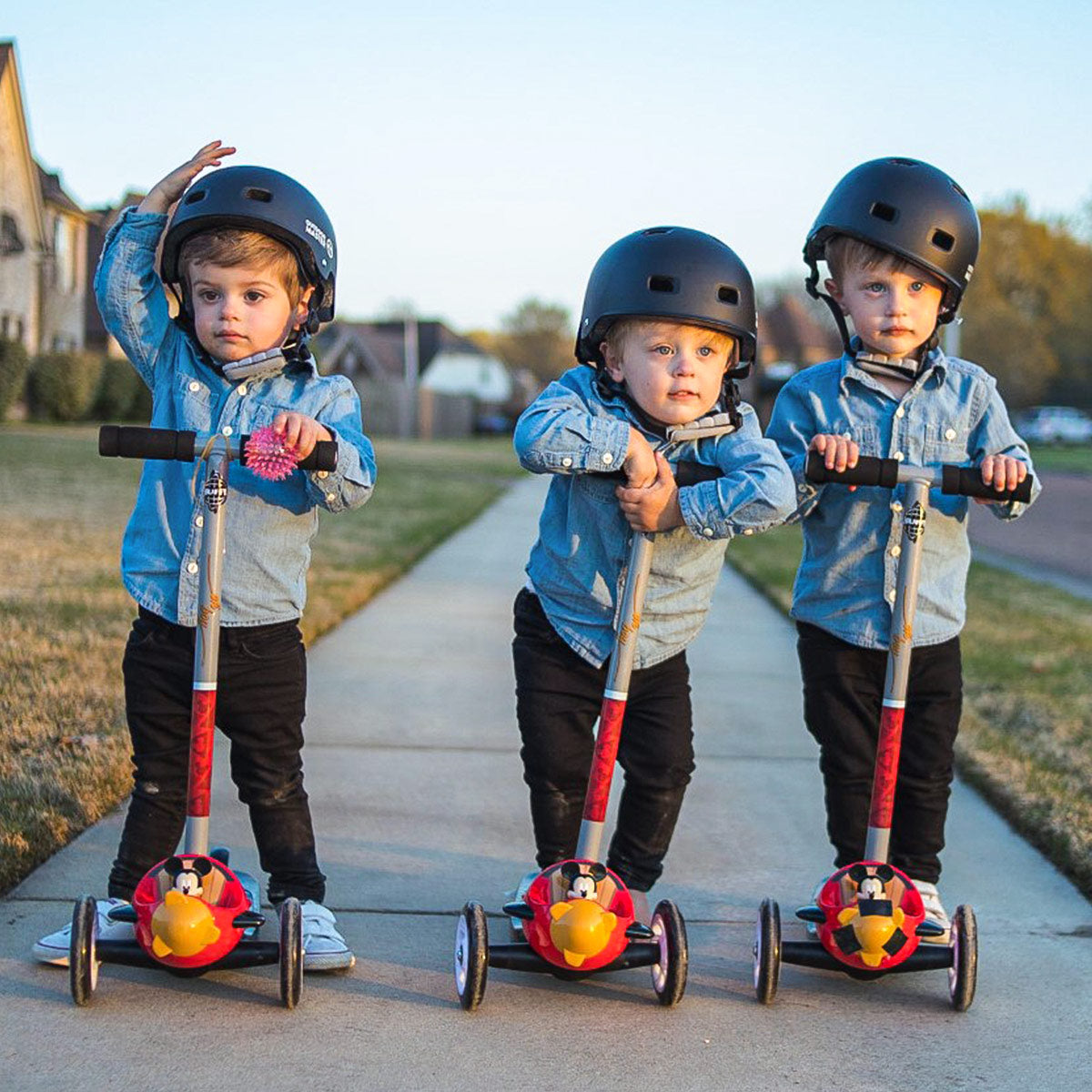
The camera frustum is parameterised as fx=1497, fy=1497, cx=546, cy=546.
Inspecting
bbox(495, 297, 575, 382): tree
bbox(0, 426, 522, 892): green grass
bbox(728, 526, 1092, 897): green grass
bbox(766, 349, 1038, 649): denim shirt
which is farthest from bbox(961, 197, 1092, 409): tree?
bbox(766, 349, 1038, 649): denim shirt

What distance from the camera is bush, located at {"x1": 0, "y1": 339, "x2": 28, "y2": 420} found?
27.0 metres

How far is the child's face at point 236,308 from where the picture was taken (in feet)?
11.2

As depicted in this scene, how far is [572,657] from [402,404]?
51.9m

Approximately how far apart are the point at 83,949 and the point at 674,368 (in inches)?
70.4

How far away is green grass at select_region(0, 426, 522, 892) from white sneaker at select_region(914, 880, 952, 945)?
2.32 metres

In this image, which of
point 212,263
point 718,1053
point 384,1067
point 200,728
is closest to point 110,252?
point 212,263

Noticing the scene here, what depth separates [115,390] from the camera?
31984 mm

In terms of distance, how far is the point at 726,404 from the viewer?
356cm

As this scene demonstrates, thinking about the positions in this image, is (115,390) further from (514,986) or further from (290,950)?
(290,950)

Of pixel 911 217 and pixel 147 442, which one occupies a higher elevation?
pixel 911 217

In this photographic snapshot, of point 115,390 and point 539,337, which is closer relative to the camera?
point 115,390

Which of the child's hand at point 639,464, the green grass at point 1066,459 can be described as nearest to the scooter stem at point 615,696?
the child's hand at point 639,464

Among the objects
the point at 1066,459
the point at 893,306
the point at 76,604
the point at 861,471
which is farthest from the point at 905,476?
the point at 1066,459

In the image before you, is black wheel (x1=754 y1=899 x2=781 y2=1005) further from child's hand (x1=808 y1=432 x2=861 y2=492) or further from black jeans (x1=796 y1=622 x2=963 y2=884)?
child's hand (x1=808 y1=432 x2=861 y2=492)
